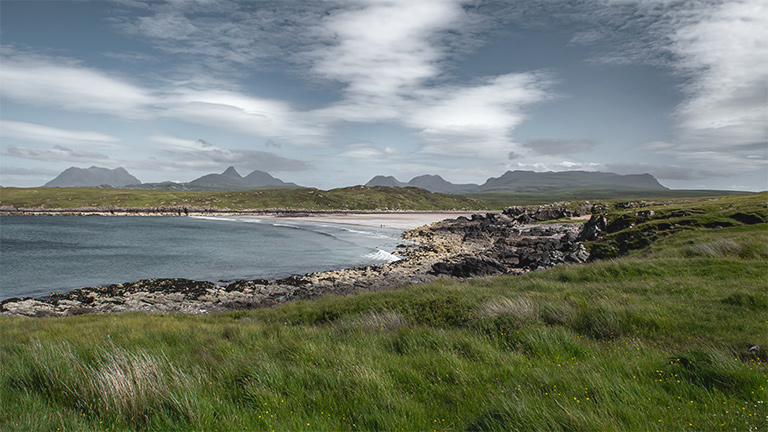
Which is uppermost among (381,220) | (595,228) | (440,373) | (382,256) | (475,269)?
(595,228)

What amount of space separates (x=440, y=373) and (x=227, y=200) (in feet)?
561

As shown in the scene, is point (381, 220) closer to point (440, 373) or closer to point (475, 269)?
point (475, 269)

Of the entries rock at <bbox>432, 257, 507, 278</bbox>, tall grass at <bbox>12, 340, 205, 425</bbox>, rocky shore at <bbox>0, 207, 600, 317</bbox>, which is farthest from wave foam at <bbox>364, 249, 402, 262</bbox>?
tall grass at <bbox>12, 340, 205, 425</bbox>

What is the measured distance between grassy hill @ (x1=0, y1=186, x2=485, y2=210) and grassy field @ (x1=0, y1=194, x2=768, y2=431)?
15190 cm

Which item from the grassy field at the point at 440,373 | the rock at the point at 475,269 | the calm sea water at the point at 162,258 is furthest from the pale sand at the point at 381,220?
the grassy field at the point at 440,373

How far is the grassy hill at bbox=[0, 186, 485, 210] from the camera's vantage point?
13562cm

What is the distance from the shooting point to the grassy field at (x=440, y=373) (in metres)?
4.35

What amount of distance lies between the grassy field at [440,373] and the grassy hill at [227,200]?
498 ft

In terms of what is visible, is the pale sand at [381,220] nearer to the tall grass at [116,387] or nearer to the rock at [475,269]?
the rock at [475,269]

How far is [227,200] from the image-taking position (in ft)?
527

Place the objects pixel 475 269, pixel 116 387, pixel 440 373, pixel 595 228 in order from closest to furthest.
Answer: pixel 116 387 → pixel 440 373 → pixel 475 269 → pixel 595 228

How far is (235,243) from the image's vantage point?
2062 inches

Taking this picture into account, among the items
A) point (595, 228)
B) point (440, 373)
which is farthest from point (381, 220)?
point (440, 373)

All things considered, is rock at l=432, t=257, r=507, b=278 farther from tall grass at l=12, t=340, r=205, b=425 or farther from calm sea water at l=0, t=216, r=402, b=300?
tall grass at l=12, t=340, r=205, b=425
